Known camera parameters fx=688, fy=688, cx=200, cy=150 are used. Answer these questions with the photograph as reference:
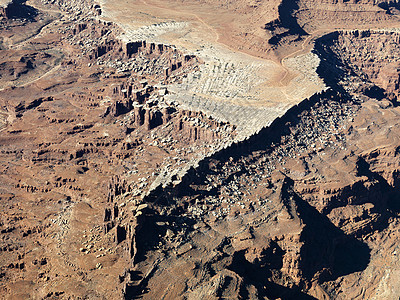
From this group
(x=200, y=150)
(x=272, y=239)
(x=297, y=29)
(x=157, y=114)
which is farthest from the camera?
(x=297, y=29)

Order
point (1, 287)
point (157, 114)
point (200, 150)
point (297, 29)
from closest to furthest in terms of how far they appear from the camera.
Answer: point (1, 287), point (200, 150), point (157, 114), point (297, 29)

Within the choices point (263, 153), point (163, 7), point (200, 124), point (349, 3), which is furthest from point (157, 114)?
point (349, 3)

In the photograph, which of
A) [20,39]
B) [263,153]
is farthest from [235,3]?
[263,153]

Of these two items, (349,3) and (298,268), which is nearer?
(298,268)

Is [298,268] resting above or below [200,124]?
below

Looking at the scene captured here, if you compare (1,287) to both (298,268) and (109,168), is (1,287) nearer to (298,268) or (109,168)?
(109,168)

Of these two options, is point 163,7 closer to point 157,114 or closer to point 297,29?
point 297,29
